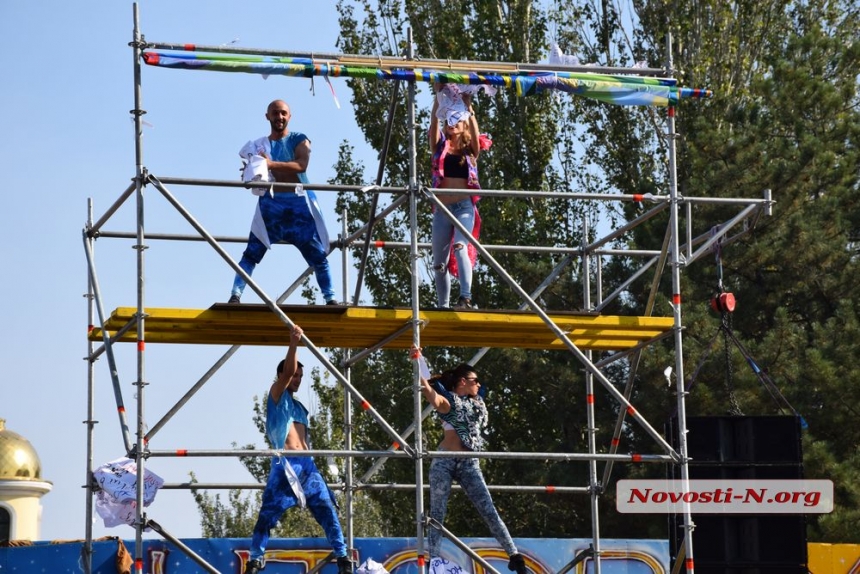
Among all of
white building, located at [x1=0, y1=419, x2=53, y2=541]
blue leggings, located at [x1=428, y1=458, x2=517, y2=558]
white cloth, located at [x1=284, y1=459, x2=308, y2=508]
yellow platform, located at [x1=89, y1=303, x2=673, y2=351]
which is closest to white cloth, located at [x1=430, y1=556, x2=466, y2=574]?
blue leggings, located at [x1=428, y1=458, x2=517, y2=558]

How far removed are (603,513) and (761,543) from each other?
1048cm

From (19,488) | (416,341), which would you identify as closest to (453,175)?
(416,341)

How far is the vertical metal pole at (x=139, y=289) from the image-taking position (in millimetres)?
10242

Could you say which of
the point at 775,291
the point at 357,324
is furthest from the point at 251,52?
the point at 775,291

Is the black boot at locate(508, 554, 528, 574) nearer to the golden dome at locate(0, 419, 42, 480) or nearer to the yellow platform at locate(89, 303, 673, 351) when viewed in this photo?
the yellow platform at locate(89, 303, 673, 351)

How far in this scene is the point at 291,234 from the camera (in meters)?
11.3

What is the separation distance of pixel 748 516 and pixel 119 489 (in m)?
4.80

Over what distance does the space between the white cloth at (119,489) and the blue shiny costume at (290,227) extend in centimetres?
153

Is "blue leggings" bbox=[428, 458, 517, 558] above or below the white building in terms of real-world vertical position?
below

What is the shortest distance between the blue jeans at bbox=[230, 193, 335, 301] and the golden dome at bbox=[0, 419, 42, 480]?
119 ft

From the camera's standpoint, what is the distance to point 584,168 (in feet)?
92.1

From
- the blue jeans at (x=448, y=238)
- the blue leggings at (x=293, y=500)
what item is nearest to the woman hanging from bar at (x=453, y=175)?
the blue jeans at (x=448, y=238)

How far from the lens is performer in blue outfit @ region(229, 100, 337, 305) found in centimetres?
1117

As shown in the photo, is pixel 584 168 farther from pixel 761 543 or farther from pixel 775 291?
pixel 761 543
